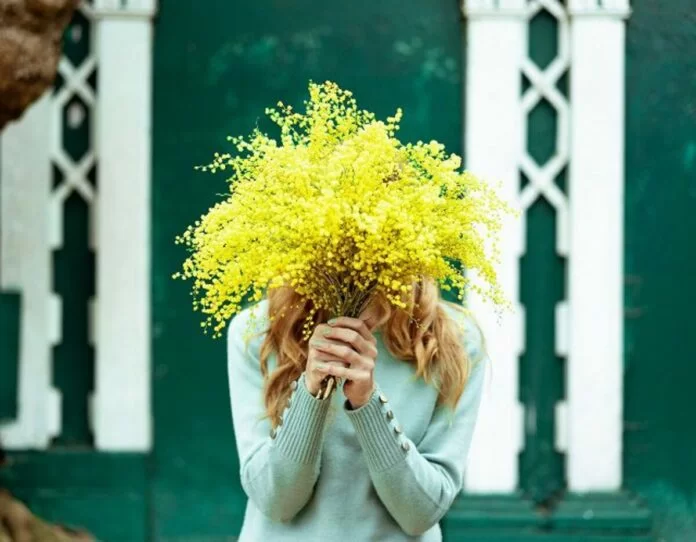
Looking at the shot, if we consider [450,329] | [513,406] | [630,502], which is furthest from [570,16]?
[450,329]

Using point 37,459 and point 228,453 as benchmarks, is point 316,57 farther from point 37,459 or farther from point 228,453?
point 37,459

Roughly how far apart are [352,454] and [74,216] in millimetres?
3672

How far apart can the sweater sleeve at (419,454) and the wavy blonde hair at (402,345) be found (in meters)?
0.05

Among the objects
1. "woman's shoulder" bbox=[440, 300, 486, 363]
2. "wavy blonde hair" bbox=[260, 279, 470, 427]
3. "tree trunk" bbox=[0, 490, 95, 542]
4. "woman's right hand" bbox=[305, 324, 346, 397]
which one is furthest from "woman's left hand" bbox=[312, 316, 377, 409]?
"tree trunk" bbox=[0, 490, 95, 542]

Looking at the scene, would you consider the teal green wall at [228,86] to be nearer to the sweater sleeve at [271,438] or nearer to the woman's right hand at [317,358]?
the sweater sleeve at [271,438]

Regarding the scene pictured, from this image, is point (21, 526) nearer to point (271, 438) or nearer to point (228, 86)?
point (228, 86)

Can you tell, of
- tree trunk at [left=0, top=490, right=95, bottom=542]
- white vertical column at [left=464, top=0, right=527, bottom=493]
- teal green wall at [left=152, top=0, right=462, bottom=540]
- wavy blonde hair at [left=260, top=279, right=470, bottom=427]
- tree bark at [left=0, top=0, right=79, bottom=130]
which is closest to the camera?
wavy blonde hair at [left=260, top=279, right=470, bottom=427]

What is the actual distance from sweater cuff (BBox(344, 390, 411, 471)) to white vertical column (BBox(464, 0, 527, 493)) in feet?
11.2

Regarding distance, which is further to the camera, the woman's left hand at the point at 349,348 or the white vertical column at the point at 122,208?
the white vertical column at the point at 122,208

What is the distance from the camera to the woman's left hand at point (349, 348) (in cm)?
250

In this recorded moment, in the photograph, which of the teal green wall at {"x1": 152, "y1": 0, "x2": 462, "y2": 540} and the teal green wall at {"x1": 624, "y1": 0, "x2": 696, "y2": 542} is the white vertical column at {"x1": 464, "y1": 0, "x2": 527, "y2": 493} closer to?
the teal green wall at {"x1": 152, "y1": 0, "x2": 462, "y2": 540}

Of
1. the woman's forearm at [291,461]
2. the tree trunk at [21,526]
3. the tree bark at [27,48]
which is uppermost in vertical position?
the tree bark at [27,48]

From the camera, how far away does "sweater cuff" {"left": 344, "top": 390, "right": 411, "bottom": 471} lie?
A: 8.46 ft

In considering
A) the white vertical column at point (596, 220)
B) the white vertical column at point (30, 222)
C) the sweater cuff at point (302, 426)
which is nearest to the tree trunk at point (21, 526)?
the white vertical column at point (30, 222)
